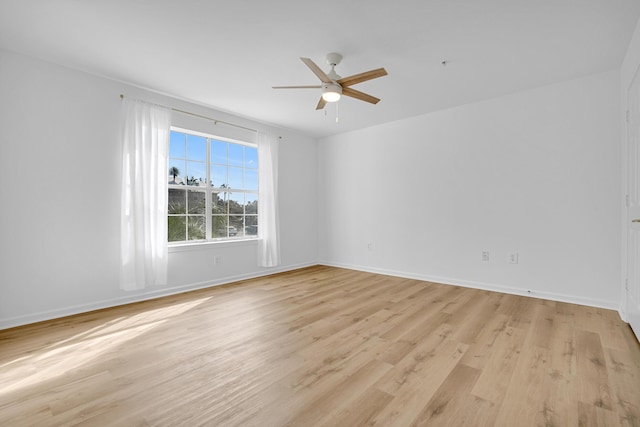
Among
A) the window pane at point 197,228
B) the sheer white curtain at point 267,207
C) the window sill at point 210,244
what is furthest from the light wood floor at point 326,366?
the sheer white curtain at point 267,207

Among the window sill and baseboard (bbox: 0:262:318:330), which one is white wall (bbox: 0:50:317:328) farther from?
the window sill

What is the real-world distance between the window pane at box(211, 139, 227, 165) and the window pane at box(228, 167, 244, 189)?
0.63ft

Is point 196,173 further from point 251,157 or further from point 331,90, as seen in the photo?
point 331,90

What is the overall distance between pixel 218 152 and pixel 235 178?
49 cm

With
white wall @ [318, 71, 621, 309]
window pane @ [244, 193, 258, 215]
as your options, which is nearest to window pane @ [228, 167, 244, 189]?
window pane @ [244, 193, 258, 215]

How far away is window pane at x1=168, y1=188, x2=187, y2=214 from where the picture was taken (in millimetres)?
4051

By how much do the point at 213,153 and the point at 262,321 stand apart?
2841 millimetres

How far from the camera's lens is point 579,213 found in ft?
10.9

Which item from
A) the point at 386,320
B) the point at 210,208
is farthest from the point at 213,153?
the point at 386,320

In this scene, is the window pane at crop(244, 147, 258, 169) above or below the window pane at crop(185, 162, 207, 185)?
above

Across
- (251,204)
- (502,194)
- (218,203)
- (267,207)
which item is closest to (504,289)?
(502,194)

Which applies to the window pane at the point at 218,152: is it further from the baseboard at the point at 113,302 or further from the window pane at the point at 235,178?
the baseboard at the point at 113,302

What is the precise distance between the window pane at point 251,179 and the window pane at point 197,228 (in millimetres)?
969

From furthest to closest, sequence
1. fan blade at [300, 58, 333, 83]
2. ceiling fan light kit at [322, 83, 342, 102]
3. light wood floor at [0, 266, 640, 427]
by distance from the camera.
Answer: ceiling fan light kit at [322, 83, 342, 102]
fan blade at [300, 58, 333, 83]
light wood floor at [0, 266, 640, 427]
